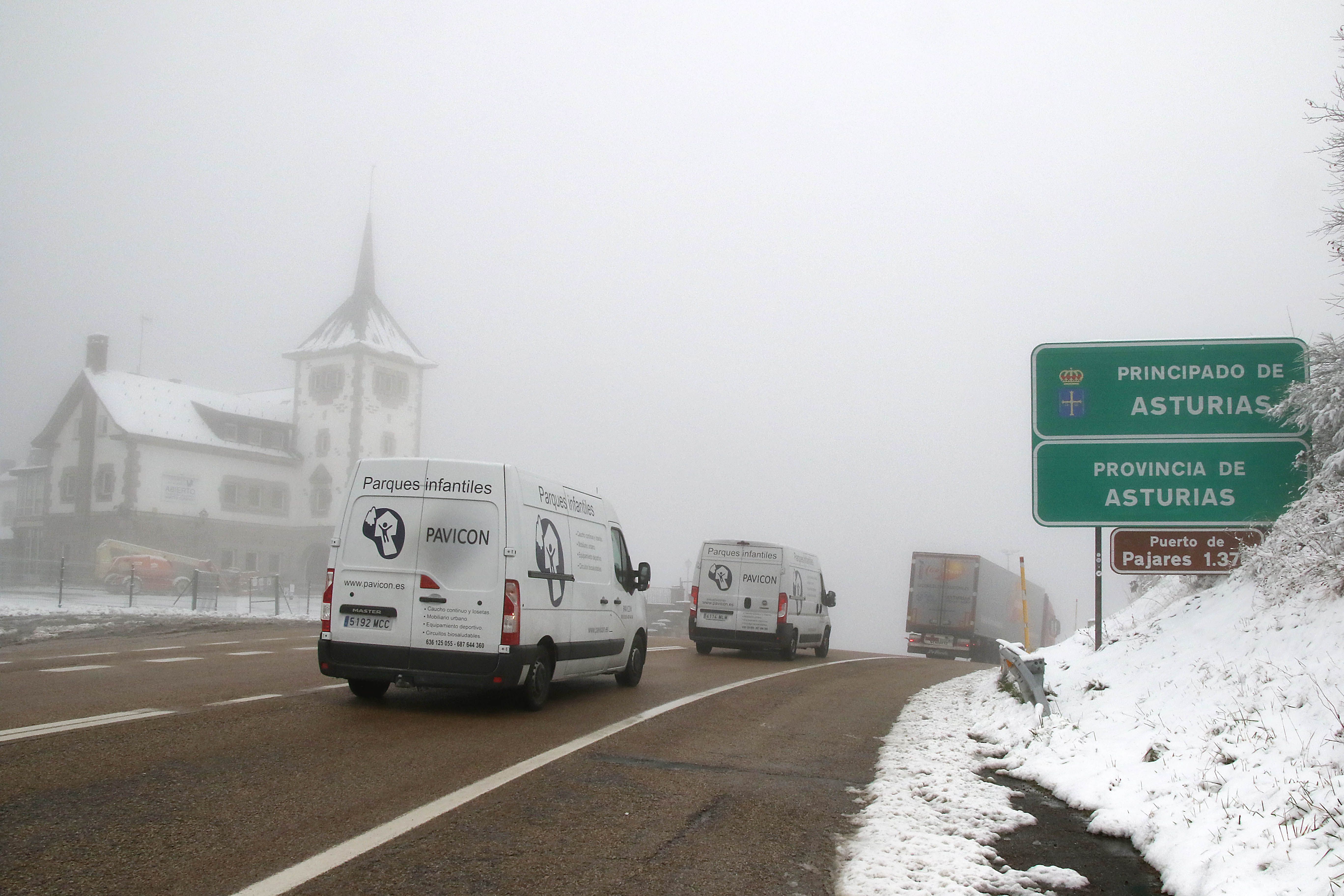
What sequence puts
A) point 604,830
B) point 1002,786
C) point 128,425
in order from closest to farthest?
point 604,830, point 1002,786, point 128,425

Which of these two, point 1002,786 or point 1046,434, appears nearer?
point 1002,786

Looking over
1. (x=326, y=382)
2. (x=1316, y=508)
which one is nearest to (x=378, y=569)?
(x=1316, y=508)

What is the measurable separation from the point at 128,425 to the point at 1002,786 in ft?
222

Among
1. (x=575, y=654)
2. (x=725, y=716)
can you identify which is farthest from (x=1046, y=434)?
(x=575, y=654)

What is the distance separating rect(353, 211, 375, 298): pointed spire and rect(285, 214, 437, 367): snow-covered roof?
5 centimetres

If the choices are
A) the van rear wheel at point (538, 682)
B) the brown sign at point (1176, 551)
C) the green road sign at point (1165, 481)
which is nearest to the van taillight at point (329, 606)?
the van rear wheel at point (538, 682)

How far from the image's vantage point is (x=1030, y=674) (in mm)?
9953

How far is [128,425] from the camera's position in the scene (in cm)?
6506

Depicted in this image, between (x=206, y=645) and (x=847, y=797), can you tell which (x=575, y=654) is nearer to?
(x=847, y=797)

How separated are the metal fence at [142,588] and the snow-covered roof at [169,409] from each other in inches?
836

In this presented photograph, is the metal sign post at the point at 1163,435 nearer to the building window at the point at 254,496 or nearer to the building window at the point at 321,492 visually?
the building window at the point at 254,496

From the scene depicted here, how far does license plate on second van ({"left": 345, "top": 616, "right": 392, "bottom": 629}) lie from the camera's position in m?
9.59

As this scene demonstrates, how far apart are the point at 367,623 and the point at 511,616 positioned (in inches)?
51.8

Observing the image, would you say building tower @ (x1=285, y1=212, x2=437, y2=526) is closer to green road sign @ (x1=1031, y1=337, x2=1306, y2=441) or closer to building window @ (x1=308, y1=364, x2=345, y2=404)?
building window @ (x1=308, y1=364, x2=345, y2=404)
